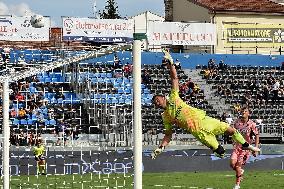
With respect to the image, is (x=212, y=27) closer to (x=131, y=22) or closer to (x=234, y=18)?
(x=131, y=22)

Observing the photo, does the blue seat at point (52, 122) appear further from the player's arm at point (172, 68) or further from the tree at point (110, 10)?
the tree at point (110, 10)

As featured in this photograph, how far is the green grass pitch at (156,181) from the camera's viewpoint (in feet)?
75.6

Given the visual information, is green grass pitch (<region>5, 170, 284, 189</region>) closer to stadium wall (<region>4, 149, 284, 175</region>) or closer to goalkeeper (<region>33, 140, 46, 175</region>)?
goalkeeper (<region>33, 140, 46, 175</region>)

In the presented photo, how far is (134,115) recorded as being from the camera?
39.2 feet

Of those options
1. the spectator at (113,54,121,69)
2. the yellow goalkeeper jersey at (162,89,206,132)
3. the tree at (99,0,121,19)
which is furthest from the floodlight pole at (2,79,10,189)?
the tree at (99,0,121,19)

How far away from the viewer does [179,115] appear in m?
14.4

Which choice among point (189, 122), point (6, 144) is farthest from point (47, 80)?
point (189, 122)

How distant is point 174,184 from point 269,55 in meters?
26.6

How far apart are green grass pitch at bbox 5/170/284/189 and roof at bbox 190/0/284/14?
29.2 metres

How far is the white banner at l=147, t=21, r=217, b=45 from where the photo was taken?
47.0 meters

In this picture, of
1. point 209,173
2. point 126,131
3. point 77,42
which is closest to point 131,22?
point 77,42

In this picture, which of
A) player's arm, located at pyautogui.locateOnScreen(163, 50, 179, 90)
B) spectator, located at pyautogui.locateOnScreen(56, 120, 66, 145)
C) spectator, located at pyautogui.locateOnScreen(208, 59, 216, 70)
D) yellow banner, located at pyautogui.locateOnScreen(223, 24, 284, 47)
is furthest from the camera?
yellow banner, located at pyautogui.locateOnScreen(223, 24, 284, 47)

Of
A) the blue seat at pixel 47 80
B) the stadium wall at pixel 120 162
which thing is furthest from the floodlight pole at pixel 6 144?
the blue seat at pixel 47 80

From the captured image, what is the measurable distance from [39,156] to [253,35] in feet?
92.6
